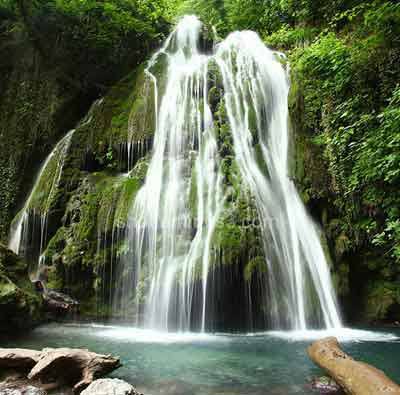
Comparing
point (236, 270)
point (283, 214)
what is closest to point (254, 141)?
point (283, 214)

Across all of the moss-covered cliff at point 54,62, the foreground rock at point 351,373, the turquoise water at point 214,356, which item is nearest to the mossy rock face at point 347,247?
the turquoise water at point 214,356

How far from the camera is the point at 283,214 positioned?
8.61 metres

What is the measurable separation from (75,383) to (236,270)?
149 inches

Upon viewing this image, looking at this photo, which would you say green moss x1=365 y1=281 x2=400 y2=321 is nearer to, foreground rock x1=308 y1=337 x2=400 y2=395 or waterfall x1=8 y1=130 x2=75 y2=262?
foreground rock x1=308 y1=337 x2=400 y2=395

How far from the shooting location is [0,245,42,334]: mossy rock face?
630 cm

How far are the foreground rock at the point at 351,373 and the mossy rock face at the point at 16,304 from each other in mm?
5036

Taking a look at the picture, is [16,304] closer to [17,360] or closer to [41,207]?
[17,360]

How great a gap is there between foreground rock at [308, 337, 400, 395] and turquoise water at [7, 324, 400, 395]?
0.33 metres

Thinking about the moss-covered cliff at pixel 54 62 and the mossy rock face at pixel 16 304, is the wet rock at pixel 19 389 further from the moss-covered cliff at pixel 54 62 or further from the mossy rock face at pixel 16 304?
the moss-covered cliff at pixel 54 62

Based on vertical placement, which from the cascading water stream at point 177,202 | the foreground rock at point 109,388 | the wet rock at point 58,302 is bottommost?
the foreground rock at point 109,388

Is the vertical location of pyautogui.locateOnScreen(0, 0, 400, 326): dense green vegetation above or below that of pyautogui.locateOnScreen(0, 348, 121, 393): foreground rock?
above

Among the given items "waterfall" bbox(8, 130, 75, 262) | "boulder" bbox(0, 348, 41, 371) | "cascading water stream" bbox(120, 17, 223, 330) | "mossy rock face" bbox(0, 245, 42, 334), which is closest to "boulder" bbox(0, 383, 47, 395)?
"boulder" bbox(0, 348, 41, 371)

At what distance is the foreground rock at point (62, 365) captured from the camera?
3932mm

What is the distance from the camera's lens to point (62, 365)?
3992mm
